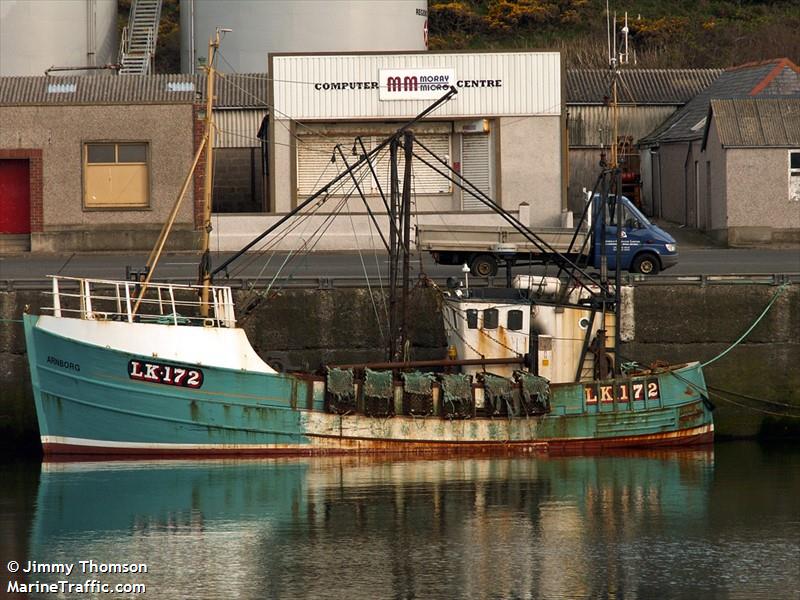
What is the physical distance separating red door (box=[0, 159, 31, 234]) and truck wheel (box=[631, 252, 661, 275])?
1737 cm

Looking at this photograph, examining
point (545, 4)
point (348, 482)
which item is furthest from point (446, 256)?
point (545, 4)

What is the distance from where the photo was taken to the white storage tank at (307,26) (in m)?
48.6

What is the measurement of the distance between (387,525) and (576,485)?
13.0ft

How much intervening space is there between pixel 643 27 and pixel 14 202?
37249 millimetres

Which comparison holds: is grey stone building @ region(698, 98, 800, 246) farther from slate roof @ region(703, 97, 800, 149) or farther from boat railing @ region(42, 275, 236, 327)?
boat railing @ region(42, 275, 236, 327)

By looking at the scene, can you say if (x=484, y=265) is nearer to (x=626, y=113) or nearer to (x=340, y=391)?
(x=340, y=391)

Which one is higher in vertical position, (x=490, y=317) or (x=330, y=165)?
(x=330, y=165)

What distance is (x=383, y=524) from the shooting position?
2023cm

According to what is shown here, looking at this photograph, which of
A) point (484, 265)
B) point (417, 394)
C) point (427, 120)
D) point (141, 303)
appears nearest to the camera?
point (417, 394)

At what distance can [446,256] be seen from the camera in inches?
1254

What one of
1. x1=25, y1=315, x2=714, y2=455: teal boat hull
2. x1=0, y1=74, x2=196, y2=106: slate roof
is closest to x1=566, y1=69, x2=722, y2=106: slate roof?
x1=0, y1=74, x2=196, y2=106: slate roof

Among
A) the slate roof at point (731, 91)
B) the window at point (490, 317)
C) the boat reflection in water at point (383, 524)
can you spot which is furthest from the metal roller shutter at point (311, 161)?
the boat reflection in water at point (383, 524)

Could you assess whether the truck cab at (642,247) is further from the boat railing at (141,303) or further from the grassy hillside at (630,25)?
the grassy hillside at (630,25)

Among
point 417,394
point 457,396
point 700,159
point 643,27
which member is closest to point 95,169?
point 700,159
